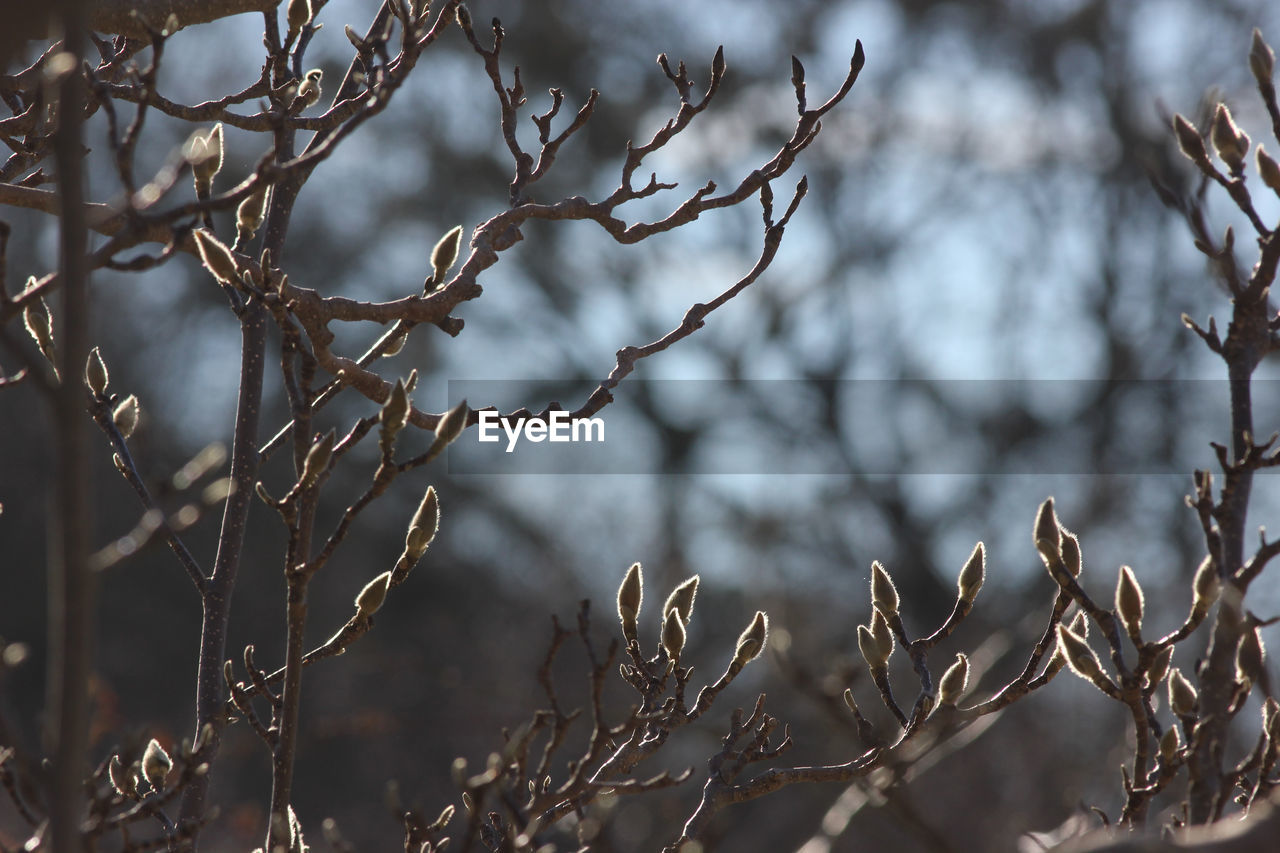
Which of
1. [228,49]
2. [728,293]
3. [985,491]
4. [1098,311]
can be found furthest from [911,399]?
[728,293]

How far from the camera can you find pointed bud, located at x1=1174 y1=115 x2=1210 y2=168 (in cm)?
155

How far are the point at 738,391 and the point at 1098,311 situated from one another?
341cm

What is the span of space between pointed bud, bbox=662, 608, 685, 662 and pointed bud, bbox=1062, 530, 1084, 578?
494mm

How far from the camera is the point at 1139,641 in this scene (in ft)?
4.59

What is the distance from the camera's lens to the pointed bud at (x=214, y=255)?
4.61ft

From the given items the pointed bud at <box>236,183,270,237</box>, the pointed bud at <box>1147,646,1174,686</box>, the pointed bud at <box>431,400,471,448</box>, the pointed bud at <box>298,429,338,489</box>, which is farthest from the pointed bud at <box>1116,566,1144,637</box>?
the pointed bud at <box>236,183,270,237</box>

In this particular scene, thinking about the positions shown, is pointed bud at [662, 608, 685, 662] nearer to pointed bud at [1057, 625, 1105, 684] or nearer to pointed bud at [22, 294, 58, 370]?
pointed bud at [1057, 625, 1105, 684]

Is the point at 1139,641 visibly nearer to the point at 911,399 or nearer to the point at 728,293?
the point at 728,293

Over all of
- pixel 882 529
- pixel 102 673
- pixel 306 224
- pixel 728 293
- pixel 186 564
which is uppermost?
pixel 306 224

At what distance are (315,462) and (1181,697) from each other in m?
1.00

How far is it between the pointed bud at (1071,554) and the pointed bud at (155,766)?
1195 millimetres

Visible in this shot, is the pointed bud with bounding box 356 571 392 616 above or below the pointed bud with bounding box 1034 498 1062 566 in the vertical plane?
above

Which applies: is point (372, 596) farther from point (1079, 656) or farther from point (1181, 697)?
point (1181, 697)

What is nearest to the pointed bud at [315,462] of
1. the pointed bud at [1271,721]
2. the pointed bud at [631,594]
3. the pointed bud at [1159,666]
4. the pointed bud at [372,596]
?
the pointed bud at [372,596]
